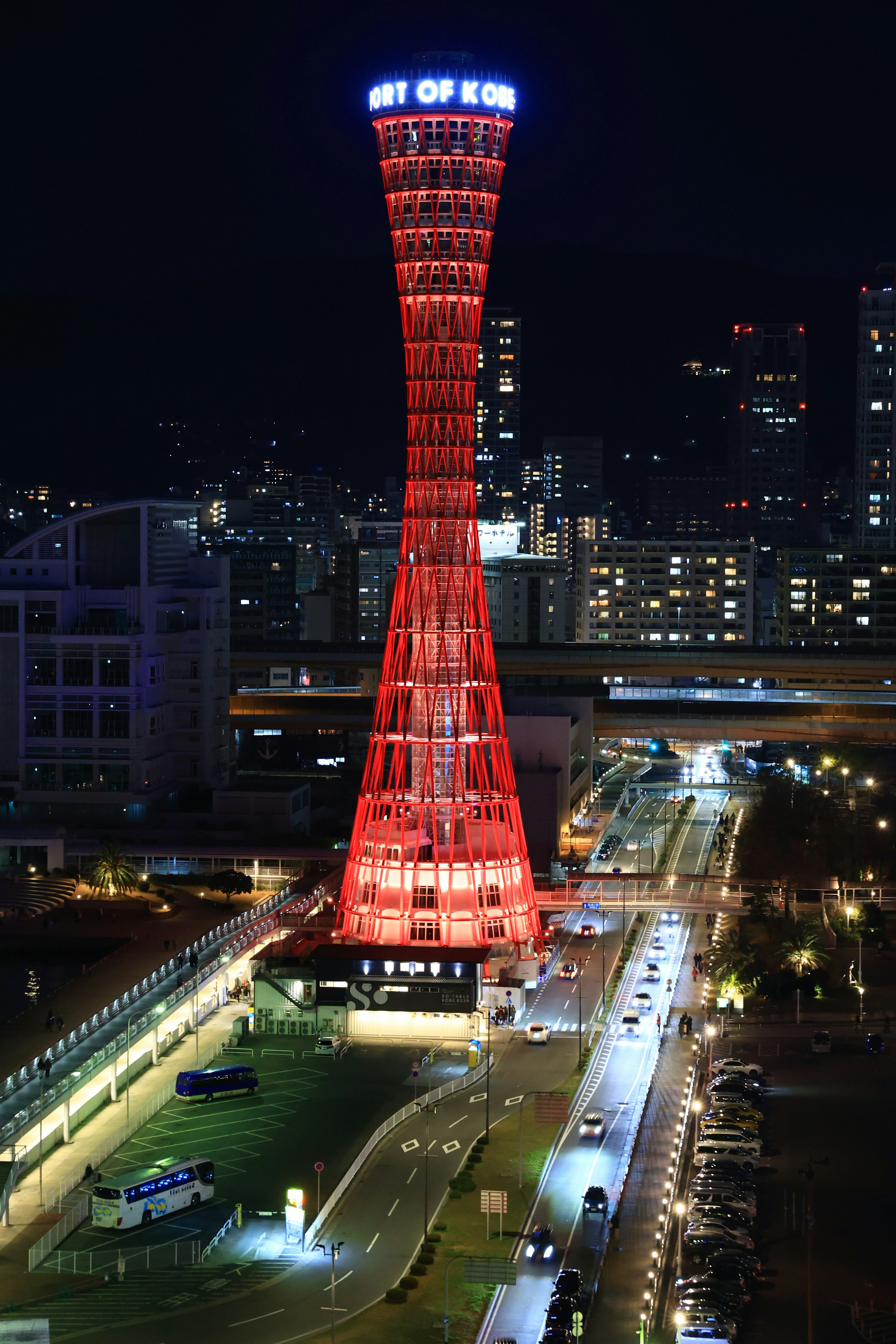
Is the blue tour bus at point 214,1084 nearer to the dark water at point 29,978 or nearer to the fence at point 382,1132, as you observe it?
the fence at point 382,1132

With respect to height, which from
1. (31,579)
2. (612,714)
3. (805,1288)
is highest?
(31,579)

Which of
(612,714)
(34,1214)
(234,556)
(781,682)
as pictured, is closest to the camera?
(34,1214)

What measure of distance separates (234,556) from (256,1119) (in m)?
144

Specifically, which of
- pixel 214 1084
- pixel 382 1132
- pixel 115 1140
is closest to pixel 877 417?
pixel 214 1084

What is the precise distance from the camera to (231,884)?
71125mm

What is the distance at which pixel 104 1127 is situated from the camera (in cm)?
4344

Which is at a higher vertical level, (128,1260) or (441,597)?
(441,597)

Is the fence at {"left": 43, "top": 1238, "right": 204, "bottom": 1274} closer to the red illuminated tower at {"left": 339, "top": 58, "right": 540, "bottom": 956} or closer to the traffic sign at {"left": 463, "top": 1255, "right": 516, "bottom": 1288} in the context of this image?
the traffic sign at {"left": 463, "top": 1255, "right": 516, "bottom": 1288}

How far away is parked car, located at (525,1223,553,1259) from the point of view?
36000 millimetres

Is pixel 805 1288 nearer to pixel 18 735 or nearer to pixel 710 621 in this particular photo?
pixel 18 735

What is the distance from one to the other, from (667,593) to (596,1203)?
12352 cm

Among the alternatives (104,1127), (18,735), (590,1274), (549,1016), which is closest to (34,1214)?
(104,1127)

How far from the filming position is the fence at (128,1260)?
35.8 metres

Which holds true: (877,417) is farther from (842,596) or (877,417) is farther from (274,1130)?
(274,1130)
